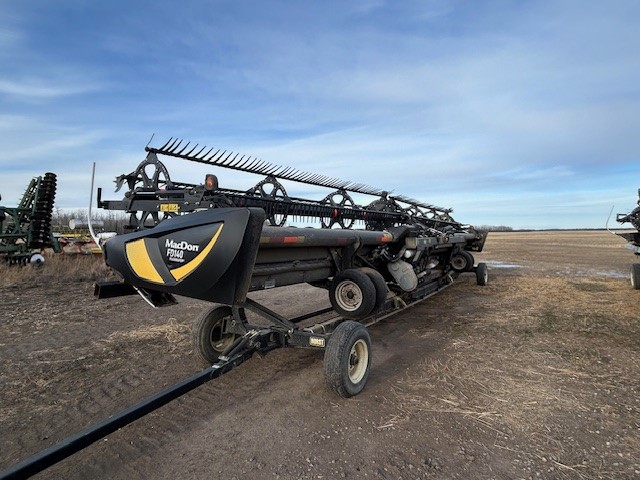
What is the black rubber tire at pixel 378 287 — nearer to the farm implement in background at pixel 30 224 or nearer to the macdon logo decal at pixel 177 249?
the macdon logo decal at pixel 177 249

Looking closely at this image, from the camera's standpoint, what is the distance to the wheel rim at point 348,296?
201 inches

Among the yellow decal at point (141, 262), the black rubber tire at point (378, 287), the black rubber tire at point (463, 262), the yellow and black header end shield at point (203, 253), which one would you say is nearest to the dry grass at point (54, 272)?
the yellow decal at point (141, 262)

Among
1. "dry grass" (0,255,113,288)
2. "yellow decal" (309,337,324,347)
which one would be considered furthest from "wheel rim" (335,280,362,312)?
"dry grass" (0,255,113,288)

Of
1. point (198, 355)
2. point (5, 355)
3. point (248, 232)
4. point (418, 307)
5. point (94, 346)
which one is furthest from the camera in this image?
point (418, 307)

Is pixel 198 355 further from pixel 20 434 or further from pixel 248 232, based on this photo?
pixel 248 232

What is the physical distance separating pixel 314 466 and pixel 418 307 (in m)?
5.75

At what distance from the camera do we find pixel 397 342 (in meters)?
5.70

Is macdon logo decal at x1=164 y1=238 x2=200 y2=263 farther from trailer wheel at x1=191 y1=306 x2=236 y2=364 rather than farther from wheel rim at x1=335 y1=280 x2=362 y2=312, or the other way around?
wheel rim at x1=335 y1=280 x2=362 y2=312

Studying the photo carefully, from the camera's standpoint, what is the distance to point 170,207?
13.4 feet

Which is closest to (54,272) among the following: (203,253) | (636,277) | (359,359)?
(203,253)

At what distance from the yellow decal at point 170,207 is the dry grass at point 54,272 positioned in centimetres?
815

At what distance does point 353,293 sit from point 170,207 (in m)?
2.44

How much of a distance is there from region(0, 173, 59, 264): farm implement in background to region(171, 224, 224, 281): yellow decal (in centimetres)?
1194

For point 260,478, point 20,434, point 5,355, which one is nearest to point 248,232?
point 260,478
